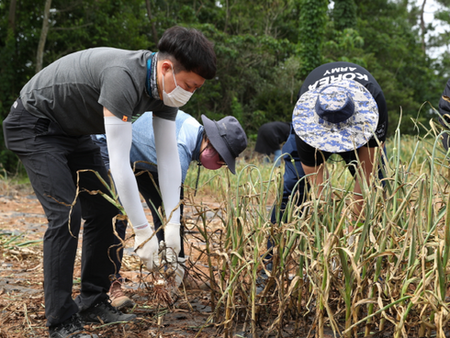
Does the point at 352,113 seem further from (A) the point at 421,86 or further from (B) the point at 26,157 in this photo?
(A) the point at 421,86

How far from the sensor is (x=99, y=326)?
2119 millimetres

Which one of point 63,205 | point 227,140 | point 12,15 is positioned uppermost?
point 12,15

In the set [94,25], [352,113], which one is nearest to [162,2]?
[94,25]

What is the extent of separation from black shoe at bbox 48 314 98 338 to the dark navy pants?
0.09 ft

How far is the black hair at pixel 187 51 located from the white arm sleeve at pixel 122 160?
1.15 feet

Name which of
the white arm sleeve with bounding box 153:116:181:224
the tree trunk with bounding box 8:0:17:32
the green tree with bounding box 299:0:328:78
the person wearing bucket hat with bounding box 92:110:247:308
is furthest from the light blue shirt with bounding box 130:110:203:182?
the green tree with bounding box 299:0:328:78

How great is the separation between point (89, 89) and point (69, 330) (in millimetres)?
1049

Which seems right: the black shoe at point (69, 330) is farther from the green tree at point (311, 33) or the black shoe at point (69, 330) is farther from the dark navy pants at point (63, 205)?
the green tree at point (311, 33)

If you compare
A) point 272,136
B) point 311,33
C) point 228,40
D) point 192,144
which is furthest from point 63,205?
point 311,33

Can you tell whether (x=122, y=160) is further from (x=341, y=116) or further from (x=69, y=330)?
(x=341, y=116)

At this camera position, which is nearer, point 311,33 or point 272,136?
point 272,136

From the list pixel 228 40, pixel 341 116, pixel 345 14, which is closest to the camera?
pixel 341 116

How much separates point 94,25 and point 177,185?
12.2 metres

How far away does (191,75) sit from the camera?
2014 mm
